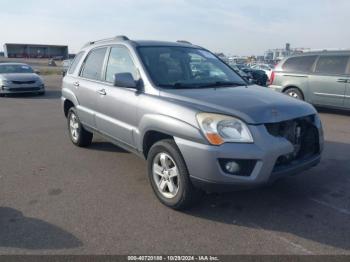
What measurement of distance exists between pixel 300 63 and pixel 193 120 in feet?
27.7

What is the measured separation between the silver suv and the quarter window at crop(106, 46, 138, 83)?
14mm

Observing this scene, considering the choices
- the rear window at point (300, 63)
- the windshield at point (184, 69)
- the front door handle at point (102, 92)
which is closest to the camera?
the windshield at point (184, 69)

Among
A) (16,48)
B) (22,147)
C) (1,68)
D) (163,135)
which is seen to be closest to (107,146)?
(22,147)

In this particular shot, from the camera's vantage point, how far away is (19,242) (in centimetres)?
337

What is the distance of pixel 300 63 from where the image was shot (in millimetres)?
10984

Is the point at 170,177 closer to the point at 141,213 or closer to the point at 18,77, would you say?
the point at 141,213

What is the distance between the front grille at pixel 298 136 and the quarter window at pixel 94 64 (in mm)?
2911

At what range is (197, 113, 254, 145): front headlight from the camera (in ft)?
11.4

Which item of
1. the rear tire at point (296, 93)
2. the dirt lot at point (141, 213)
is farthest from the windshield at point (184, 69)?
the rear tire at point (296, 93)

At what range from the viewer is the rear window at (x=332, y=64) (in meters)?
9.97

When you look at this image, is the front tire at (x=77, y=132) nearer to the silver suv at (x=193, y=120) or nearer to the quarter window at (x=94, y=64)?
the quarter window at (x=94, y=64)

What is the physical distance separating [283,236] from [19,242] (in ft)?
8.12

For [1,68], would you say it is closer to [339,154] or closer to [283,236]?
[339,154]

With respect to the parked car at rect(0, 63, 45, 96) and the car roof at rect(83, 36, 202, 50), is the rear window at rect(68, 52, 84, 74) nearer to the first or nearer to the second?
the car roof at rect(83, 36, 202, 50)
